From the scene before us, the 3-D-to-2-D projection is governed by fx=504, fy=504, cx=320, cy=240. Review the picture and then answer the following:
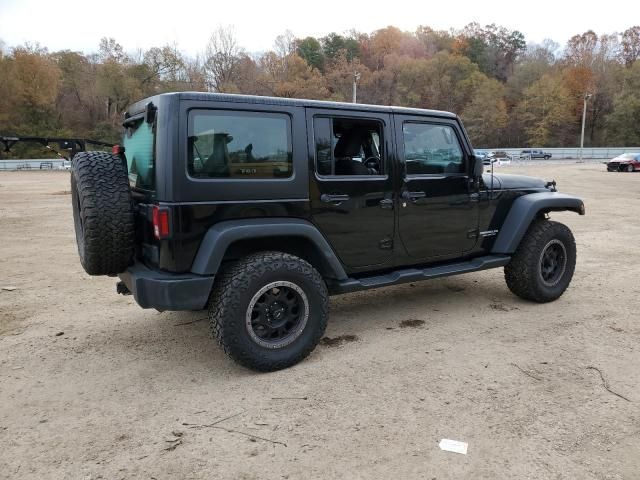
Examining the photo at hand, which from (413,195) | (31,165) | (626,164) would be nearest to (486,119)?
(626,164)

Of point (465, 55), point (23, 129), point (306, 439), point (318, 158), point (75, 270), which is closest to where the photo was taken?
point (306, 439)

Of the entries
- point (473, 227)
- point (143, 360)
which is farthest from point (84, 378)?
point (473, 227)

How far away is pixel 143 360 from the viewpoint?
13.2ft

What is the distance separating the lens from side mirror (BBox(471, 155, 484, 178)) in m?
4.80

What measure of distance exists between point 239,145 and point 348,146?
3.85ft

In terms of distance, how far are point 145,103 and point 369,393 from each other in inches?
105

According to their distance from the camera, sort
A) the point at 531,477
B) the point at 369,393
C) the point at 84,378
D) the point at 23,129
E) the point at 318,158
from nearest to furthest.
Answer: the point at 531,477 → the point at 369,393 → the point at 84,378 → the point at 318,158 → the point at 23,129

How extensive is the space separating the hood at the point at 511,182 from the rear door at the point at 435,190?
13.9 inches

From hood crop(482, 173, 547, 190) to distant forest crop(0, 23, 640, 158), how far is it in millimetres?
61916

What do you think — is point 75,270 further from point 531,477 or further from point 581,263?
point 581,263

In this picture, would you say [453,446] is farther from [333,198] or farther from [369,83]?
[369,83]

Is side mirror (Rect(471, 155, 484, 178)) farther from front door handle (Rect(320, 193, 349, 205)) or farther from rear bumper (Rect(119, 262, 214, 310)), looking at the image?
rear bumper (Rect(119, 262, 214, 310))

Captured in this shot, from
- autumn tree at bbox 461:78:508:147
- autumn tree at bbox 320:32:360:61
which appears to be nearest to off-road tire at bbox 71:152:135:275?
autumn tree at bbox 461:78:508:147

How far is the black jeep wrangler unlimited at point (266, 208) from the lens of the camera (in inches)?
137
